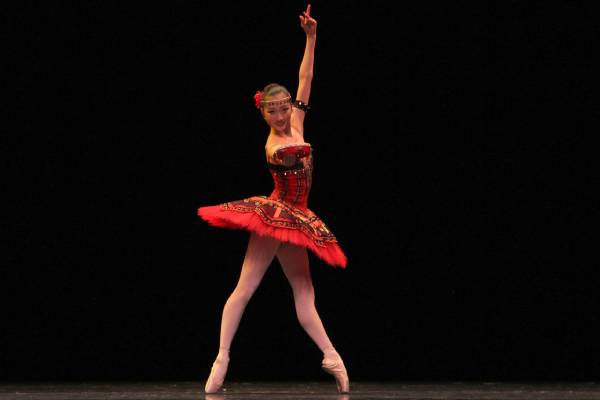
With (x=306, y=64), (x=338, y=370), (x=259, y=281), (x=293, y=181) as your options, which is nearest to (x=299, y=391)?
(x=338, y=370)

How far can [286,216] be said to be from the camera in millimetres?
4375

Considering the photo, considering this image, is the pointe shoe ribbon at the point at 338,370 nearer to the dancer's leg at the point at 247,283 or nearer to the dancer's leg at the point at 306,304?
the dancer's leg at the point at 306,304

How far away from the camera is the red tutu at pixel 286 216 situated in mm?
4328

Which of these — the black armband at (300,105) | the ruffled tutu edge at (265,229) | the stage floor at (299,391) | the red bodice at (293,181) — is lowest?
the stage floor at (299,391)

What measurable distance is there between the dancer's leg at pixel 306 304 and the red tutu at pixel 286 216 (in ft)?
0.44

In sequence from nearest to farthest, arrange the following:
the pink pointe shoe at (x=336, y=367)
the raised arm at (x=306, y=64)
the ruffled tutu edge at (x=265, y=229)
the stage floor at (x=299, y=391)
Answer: the stage floor at (x=299, y=391)
the ruffled tutu edge at (x=265, y=229)
the pink pointe shoe at (x=336, y=367)
the raised arm at (x=306, y=64)

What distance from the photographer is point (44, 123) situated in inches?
217

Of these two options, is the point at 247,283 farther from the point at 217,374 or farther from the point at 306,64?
the point at 306,64

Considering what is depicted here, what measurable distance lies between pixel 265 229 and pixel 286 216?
103 millimetres

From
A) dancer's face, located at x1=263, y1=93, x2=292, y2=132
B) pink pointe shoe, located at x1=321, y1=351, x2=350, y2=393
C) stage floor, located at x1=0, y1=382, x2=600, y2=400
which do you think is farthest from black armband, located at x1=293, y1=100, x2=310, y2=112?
stage floor, located at x1=0, y1=382, x2=600, y2=400

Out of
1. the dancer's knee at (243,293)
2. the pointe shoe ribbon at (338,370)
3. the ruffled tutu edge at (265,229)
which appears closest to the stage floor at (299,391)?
the pointe shoe ribbon at (338,370)

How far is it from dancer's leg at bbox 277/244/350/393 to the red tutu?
13 centimetres

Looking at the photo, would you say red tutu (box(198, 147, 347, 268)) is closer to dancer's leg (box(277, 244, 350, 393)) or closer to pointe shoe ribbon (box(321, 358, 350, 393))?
dancer's leg (box(277, 244, 350, 393))

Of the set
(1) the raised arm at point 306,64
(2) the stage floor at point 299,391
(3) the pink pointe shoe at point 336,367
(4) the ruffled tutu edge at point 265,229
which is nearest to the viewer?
(2) the stage floor at point 299,391
